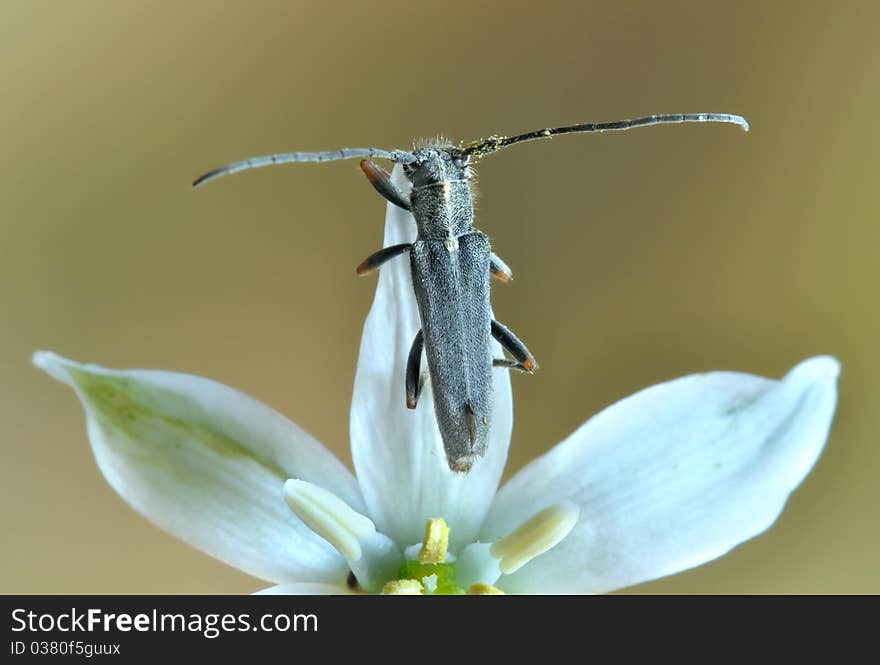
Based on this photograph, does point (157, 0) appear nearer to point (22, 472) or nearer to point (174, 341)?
point (174, 341)

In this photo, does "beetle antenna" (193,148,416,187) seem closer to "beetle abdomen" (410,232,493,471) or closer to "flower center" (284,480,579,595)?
"beetle abdomen" (410,232,493,471)

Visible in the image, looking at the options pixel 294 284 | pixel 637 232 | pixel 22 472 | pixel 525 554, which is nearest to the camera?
pixel 525 554

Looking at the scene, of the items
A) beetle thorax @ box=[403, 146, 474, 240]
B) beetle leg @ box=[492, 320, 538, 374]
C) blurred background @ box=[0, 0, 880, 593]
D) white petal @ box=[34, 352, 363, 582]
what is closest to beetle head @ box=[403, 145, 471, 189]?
beetle thorax @ box=[403, 146, 474, 240]

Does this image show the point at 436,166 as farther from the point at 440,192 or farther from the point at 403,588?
the point at 403,588

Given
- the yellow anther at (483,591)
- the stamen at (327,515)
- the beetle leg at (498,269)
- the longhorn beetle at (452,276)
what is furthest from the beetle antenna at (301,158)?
→ the yellow anther at (483,591)

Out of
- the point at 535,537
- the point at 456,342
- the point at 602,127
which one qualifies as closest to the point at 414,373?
the point at 456,342

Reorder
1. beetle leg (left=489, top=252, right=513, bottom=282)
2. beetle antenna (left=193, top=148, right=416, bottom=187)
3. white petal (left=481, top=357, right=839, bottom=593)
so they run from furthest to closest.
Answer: beetle leg (left=489, top=252, right=513, bottom=282) < white petal (left=481, top=357, right=839, bottom=593) < beetle antenna (left=193, top=148, right=416, bottom=187)

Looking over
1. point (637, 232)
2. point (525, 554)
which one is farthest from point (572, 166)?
point (525, 554)
